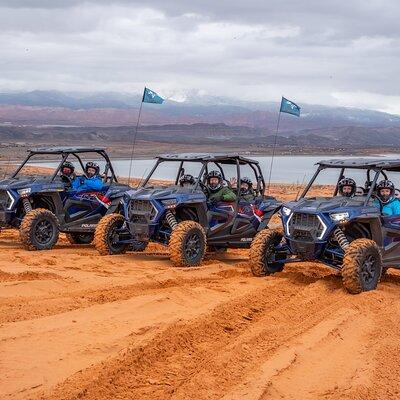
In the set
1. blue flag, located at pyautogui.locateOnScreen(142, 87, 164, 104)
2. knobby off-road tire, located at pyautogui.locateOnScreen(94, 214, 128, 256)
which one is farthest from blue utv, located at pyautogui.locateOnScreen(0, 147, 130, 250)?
blue flag, located at pyautogui.locateOnScreen(142, 87, 164, 104)

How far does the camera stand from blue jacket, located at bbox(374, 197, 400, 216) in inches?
427

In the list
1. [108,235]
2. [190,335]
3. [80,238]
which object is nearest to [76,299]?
[190,335]

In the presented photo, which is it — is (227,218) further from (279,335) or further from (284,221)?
(279,335)

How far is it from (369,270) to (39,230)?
231 inches

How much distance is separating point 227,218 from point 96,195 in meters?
2.82

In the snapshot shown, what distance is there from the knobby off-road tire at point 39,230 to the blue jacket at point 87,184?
1169 mm

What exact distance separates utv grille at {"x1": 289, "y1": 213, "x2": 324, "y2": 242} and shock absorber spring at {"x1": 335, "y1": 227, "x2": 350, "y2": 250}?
0.25 m

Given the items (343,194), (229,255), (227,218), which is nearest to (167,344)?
(343,194)

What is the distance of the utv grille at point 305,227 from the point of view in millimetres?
10031

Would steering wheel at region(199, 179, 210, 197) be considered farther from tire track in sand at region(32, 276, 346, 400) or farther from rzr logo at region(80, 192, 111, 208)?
tire track in sand at region(32, 276, 346, 400)

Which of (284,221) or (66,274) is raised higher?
(284,221)

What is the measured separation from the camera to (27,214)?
13.1 meters

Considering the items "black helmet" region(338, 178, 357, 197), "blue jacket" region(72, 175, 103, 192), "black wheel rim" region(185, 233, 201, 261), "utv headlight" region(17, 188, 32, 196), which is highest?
"black helmet" region(338, 178, 357, 197)

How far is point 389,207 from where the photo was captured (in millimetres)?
10867
